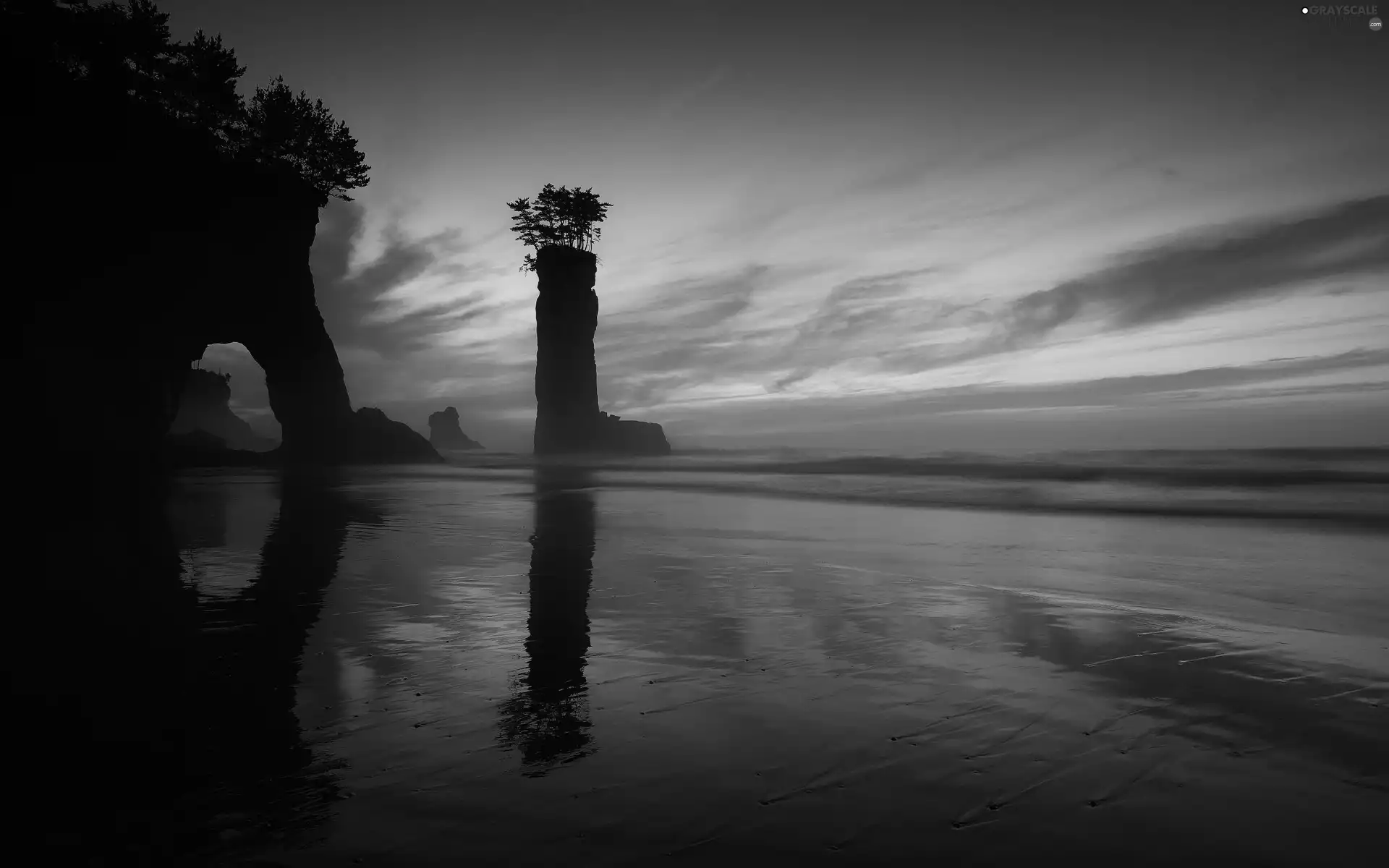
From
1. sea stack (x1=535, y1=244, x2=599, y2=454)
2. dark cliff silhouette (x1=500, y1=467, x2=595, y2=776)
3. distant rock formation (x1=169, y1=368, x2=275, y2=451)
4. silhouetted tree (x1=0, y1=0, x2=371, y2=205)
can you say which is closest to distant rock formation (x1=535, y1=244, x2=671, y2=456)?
sea stack (x1=535, y1=244, x2=599, y2=454)

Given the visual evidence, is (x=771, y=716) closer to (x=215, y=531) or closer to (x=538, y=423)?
(x=215, y=531)

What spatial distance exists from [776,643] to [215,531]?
39.4ft

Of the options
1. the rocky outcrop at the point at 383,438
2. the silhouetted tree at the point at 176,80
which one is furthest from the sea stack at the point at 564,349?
the silhouetted tree at the point at 176,80

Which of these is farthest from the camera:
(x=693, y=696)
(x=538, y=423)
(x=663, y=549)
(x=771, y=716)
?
(x=538, y=423)

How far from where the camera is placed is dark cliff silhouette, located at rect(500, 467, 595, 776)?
3.80 meters

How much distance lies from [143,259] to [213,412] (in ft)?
262

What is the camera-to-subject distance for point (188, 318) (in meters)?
33.3

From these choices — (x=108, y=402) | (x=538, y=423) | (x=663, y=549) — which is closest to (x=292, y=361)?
(x=108, y=402)

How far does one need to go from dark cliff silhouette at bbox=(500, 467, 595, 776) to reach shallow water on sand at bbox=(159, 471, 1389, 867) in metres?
0.03

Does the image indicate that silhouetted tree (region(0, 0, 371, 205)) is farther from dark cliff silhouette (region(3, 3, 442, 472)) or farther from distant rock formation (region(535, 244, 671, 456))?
distant rock formation (region(535, 244, 671, 456))

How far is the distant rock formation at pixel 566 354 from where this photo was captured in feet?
217

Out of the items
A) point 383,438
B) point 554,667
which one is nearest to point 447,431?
point 383,438

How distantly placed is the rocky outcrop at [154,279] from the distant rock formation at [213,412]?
60912mm

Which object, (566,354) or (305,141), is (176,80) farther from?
(566,354)
